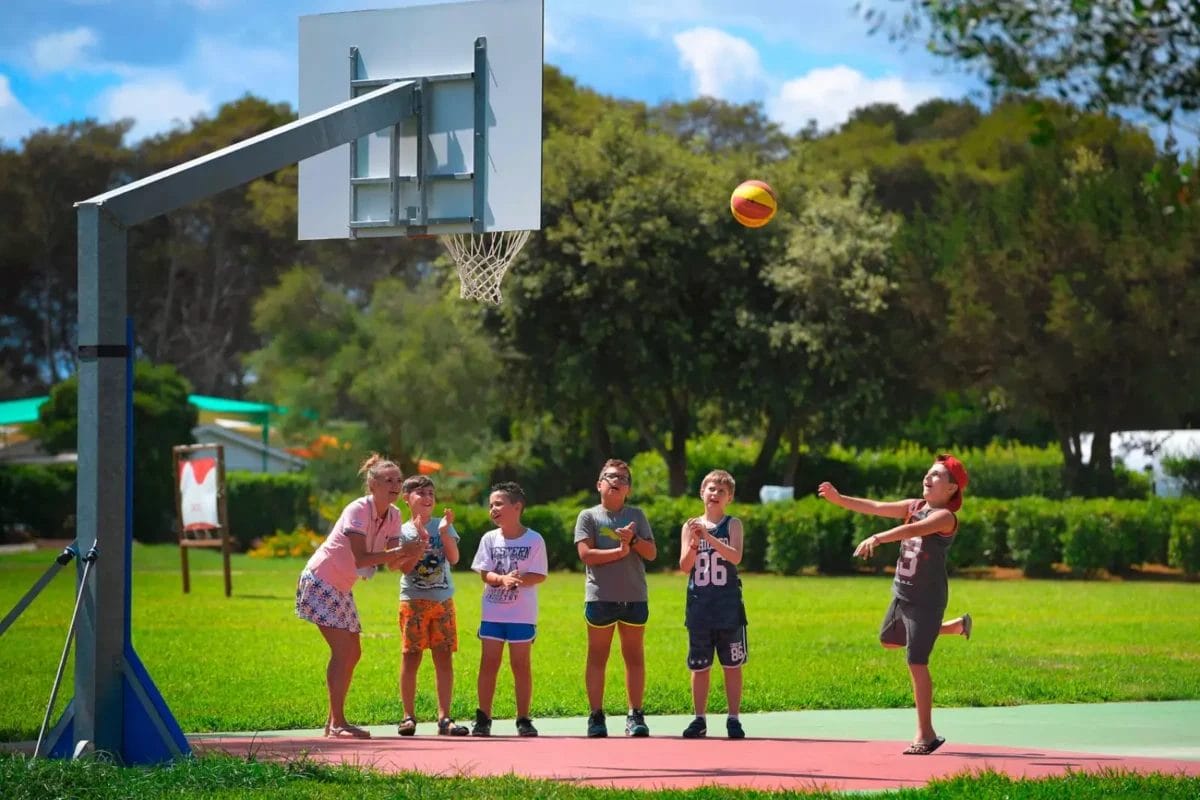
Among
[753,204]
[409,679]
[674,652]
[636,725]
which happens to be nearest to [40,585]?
[409,679]

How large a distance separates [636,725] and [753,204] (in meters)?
4.73

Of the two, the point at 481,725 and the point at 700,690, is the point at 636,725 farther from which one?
the point at 481,725

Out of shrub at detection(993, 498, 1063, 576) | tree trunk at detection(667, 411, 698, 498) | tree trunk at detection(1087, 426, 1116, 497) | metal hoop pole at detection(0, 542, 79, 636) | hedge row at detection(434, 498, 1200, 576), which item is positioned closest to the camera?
metal hoop pole at detection(0, 542, 79, 636)

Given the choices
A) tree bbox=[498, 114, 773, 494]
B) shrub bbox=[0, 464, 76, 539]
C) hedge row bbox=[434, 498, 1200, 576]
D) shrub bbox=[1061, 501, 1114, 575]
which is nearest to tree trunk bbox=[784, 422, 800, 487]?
tree bbox=[498, 114, 773, 494]

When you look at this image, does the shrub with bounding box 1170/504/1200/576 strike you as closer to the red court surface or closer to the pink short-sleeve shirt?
the red court surface

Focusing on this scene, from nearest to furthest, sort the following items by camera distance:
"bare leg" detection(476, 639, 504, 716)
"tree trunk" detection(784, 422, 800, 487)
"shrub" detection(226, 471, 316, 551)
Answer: "bare leg" detection(476, 639, 504, 716) → "tree trunk" detection(784, 422, 800, 487) → "shrub" detection(226, 471, 316, 551)

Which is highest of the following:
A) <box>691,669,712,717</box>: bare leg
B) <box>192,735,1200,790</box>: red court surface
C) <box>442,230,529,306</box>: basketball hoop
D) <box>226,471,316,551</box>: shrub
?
<box>442,230,529,306</box>: basketball hoop

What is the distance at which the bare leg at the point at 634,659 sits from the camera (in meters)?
10.6

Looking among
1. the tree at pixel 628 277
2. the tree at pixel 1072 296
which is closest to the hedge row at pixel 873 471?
the tree at pixel 1072 296

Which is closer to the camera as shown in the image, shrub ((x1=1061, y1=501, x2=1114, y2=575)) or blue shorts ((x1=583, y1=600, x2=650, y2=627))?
blue shorts ((x1=583, y1=600, x2=650, y2=627))

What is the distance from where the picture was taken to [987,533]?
91.9ft

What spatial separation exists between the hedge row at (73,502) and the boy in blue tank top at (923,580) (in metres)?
30.7

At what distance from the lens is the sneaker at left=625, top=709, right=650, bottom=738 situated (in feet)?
34.8

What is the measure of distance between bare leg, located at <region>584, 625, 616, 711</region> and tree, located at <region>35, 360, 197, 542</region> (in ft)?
98.8
